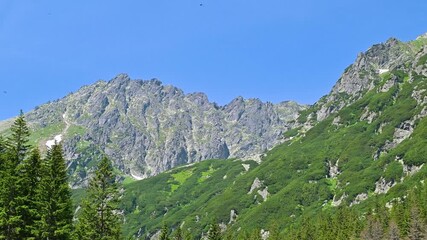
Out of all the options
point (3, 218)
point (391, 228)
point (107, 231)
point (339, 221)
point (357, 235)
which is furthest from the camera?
point (339, 221)

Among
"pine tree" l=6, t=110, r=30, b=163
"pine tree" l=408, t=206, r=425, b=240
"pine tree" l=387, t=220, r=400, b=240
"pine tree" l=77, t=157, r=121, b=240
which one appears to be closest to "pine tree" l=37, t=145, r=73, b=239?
"pine tree" l=6, t=110, r=30, b=163

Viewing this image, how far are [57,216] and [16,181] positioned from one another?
5374 mm

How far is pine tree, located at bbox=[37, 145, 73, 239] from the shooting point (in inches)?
1812

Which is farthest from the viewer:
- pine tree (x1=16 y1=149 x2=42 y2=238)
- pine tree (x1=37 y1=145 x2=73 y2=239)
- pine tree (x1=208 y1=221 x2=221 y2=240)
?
pine tree (x1=208 y1=221 x2=221 y2=240)

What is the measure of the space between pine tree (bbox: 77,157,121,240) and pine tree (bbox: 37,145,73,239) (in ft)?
11.5

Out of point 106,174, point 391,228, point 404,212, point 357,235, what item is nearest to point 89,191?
point 106,174

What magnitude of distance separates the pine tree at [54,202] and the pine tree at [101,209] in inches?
138

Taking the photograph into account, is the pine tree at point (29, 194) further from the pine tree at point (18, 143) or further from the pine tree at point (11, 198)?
the pine tree at point (18, 143)

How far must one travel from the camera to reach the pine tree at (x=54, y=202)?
4603cm

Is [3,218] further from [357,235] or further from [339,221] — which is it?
[339,221]

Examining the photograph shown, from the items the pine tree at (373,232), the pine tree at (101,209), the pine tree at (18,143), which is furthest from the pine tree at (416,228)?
the pine tree at (18,143)

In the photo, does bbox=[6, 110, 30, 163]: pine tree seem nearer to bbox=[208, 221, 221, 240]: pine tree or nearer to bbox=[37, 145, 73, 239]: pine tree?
bbox=[37, 145, 73, 239]: pine tree

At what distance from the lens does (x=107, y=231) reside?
53.0 meters

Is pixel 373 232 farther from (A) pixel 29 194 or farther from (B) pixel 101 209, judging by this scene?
(A) pixel 29 194
